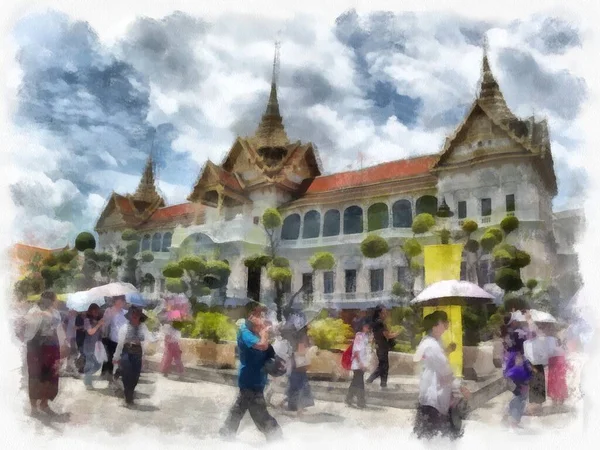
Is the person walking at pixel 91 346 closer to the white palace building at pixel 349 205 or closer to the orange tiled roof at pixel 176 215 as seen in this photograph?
the white palace building at pixel 349 205

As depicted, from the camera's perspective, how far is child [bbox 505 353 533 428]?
6461 mm

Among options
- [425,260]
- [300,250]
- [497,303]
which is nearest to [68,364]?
[300,250]

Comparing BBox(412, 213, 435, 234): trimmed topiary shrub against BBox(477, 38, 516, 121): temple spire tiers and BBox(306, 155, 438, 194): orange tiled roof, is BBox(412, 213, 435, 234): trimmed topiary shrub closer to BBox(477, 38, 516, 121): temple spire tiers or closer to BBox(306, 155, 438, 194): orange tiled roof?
BBox(306, 155, 438, 194): orange tiled roof

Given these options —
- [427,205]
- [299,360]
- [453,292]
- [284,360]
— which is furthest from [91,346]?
[427,205]

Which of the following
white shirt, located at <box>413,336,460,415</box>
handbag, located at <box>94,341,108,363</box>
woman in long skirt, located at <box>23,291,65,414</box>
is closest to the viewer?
white shirt, located at <box>413,336,460,415</box>

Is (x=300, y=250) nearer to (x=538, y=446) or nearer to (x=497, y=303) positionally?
(x=497, y=303)

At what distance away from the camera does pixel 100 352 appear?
24.3ft

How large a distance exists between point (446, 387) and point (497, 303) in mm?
2700

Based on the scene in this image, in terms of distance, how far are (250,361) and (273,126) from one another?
5.32 metres

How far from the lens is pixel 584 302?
746 cm

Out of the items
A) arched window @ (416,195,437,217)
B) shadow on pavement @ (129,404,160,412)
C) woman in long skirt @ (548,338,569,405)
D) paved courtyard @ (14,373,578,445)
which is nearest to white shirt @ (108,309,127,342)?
paved courtyard @ (14,373,578,445)

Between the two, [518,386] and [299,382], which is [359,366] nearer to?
[299,382]

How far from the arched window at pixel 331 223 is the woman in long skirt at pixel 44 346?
4456 mm

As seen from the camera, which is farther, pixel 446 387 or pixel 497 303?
pixel 497 303
